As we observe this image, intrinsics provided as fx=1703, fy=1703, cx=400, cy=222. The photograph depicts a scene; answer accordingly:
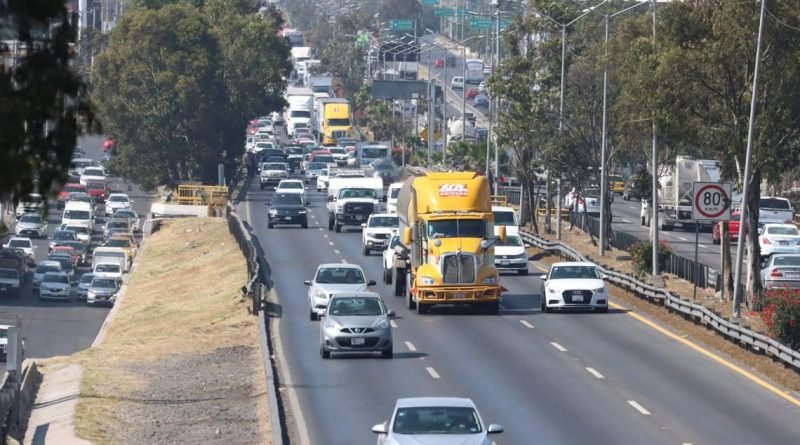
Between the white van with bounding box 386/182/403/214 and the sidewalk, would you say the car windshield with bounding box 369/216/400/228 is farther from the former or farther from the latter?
the sidewalk

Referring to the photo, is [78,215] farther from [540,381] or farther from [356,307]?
[540,381]

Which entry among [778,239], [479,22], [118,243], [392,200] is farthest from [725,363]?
[479,22]

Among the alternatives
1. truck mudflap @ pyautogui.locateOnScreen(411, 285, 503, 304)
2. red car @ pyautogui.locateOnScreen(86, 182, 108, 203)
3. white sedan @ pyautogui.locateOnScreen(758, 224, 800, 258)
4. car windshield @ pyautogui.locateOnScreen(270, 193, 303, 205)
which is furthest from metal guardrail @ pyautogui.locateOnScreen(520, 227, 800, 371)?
red car @ pyautogui.locateOnScreen(86, 182, 108, 203)

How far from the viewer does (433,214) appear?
4525 cm

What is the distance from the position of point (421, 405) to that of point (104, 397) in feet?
45.6

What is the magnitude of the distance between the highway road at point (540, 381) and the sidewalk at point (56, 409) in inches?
174

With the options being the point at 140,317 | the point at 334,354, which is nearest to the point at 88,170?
the point at 140,317

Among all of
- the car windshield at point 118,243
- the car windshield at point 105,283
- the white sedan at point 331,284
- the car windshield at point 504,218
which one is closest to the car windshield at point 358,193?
the car windshield at point 105,283

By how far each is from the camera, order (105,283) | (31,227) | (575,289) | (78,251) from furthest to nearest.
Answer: (31,227) → (78,251) → (105,283) → (575,289)

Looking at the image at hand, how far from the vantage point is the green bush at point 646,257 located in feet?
184

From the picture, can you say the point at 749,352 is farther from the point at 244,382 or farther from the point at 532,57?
the point at 532,57

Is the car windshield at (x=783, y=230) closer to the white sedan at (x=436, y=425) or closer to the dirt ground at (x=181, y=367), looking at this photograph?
the dirt ground at (x=181, y=367)

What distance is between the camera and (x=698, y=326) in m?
43.2

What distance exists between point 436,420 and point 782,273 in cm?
3182
